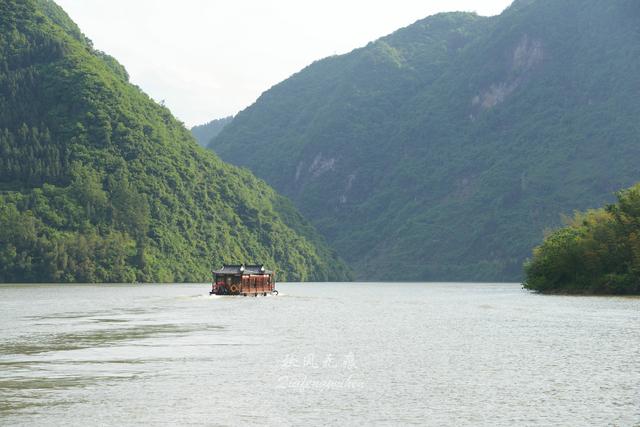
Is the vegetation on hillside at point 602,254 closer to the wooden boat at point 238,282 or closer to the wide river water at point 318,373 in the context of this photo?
the wooden boat at point 238,282

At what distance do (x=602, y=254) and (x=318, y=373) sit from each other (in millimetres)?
114762

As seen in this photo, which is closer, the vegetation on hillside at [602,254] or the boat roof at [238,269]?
the vegetation on hillside at [602,254]

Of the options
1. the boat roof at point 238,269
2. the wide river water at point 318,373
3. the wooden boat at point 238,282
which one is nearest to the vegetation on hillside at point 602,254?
the wooden boat at point 238,282

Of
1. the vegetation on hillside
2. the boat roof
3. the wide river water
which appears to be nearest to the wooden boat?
the boat roof

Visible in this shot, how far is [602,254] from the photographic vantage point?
152 meters

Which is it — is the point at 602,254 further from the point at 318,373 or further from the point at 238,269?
the point at 318,373

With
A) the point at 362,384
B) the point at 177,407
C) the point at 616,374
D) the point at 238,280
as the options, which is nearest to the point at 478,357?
the point at 616,374

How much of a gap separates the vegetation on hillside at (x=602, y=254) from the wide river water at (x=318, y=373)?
6390 centimetres

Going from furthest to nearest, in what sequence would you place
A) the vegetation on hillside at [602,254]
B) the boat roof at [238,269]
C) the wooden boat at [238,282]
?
the boat roof at [238,269] < the wooden boat at [238,282] < the vegetation on hillside at [602,254]

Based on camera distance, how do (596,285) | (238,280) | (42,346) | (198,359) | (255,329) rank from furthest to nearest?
(238,280) < (596,285) < (255,329) < (42,346) < (198,359)

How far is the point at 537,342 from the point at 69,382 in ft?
120

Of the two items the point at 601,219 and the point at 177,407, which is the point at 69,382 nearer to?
the point at 177,407

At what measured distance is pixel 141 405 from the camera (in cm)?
3647

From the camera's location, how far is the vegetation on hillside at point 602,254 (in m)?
148
